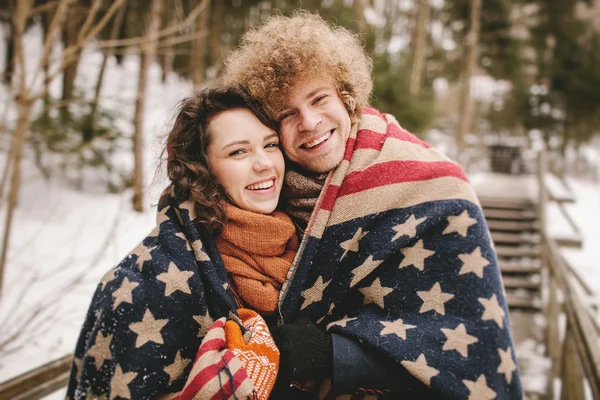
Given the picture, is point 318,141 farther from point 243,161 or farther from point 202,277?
point 202,277

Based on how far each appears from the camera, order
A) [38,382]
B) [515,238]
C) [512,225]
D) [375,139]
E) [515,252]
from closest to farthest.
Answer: [375,139]
[38,382]
[515,252]
[515,238]
[512,225]

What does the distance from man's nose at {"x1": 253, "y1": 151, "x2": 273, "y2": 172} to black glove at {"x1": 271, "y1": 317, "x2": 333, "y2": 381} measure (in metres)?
0.60

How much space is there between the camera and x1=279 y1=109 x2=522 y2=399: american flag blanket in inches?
50.3

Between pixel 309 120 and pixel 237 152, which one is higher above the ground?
pixel 309 120

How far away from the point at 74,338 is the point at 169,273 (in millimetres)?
3103

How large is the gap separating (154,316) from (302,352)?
509 mm

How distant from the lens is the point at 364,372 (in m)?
1.31

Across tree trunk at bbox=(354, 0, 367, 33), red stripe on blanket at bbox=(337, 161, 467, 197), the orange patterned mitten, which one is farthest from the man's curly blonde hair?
tree trunk at bbox=(354, 0, 367, 33)

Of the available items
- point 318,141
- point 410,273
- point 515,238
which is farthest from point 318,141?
point 515,238

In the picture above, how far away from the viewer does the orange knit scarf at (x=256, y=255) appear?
57.5 inches

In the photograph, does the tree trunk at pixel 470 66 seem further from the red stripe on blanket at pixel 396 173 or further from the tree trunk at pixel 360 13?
the red stripe on blanket at pixel 396 173

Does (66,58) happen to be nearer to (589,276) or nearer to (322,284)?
(322,284)

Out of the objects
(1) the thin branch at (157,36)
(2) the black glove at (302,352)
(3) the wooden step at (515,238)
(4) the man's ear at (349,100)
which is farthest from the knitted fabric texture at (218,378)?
(3) the wooden step at (515,238)

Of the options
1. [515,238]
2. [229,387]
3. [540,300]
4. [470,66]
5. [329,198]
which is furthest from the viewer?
[470,66]
